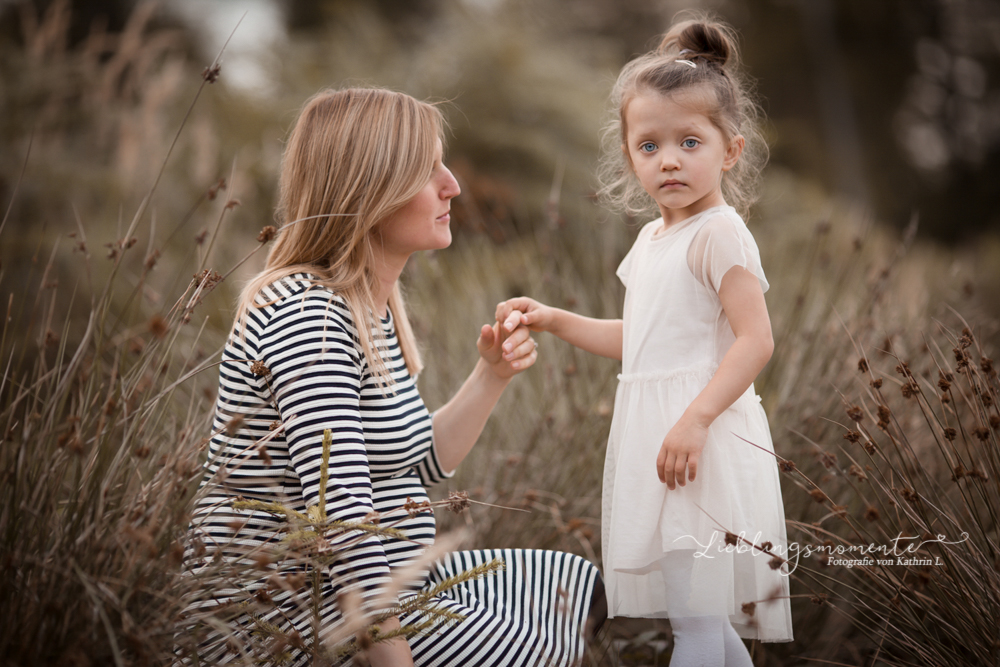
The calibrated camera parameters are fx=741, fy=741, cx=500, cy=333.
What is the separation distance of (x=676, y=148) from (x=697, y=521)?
79cm

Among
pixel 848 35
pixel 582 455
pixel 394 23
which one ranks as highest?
pixel 394 23

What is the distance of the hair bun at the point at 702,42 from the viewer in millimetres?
1717

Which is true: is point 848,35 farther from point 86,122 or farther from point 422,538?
point 422,538

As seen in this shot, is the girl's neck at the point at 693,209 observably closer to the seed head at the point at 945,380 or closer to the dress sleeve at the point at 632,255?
the dress sleeve at the point at 632,255

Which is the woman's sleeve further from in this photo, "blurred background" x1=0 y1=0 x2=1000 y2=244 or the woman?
"blurred background" x1=0 y1=0 x2=1000 y2=244

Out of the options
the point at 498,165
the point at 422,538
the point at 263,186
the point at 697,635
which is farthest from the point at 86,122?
the point at 697,635

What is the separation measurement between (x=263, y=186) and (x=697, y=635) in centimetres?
535

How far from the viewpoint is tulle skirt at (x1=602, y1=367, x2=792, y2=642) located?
1.51 m

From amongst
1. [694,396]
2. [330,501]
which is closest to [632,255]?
[694,396]

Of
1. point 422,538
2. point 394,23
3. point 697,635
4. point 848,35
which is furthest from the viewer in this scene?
point 848,35

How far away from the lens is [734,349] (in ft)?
4.89

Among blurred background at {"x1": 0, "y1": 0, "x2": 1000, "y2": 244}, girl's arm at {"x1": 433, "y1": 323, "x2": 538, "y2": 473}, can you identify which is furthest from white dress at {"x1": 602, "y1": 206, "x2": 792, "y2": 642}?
blurred background at {"x1": 0, "y1": 0, "x2": 1000, "y2": 244}

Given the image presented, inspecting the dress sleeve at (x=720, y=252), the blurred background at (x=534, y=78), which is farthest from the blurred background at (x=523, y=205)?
the dress sleeve at (x=720, y=252)

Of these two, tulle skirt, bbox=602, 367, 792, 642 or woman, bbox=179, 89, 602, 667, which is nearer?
woman, bbox=179, 89, 602, 667
